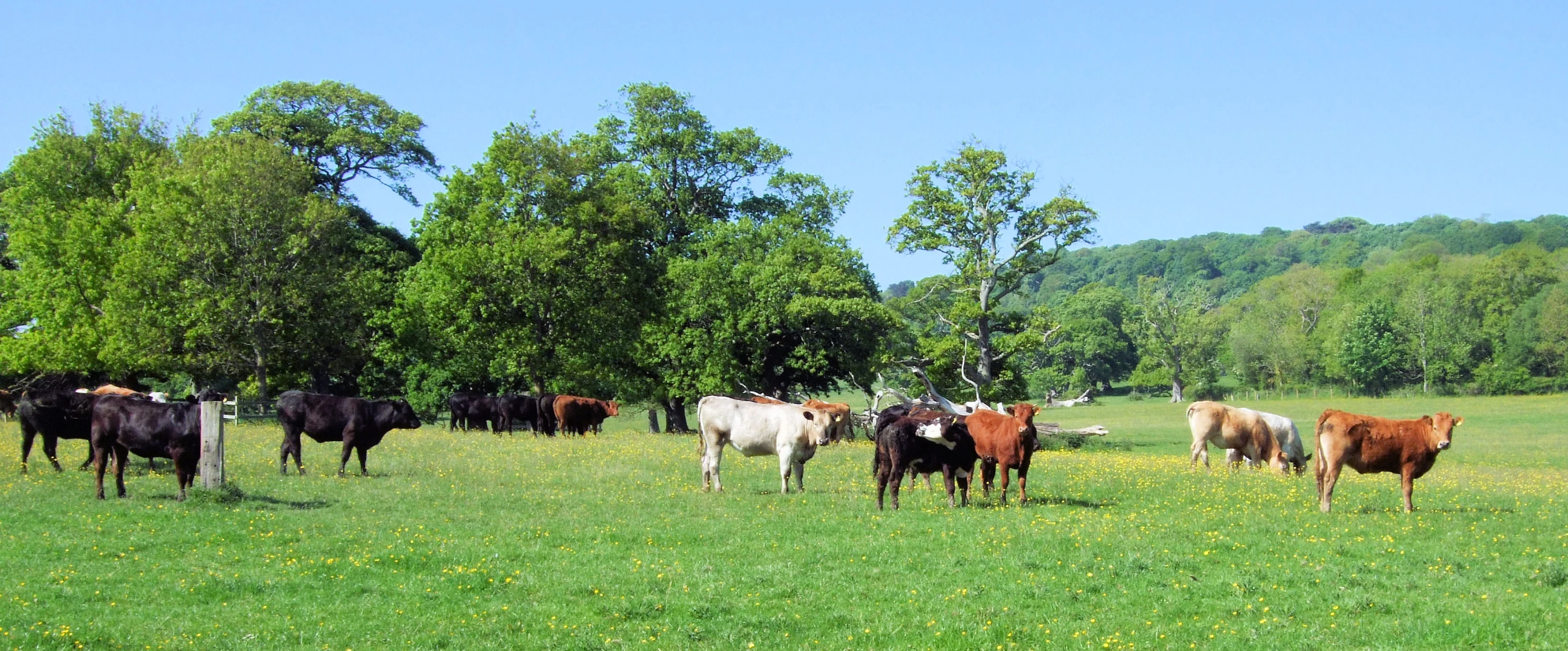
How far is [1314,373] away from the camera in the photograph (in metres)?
104

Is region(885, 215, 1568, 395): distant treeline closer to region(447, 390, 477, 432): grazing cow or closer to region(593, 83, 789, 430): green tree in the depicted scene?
region(593, 83, 789, 430): green tree

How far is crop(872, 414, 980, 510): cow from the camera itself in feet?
58.0

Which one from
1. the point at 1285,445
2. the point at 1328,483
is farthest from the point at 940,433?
the point at 1285,445

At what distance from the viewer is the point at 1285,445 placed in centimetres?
2777

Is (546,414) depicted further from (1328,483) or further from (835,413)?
(1328,483)

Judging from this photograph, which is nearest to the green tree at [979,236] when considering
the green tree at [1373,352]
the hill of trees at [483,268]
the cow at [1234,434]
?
the hill of trees at [483,268]

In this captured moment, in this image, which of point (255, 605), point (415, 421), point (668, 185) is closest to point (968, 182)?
point (668, 185)

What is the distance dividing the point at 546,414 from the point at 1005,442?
81.5 ft

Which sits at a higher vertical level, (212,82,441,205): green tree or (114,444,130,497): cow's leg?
(212,82,441,205): green tree

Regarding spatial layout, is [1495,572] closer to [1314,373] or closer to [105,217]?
[105,217]

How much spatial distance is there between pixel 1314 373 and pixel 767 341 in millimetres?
74913

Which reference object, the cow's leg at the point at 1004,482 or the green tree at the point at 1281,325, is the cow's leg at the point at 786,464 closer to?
the cow's leg at the point at 1004,482

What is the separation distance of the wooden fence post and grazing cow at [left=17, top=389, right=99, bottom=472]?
14.6 ft

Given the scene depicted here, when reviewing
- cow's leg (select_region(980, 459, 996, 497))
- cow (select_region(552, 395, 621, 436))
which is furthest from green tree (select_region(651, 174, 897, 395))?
cow's leg (select_region(980, 459, 996, 497))
